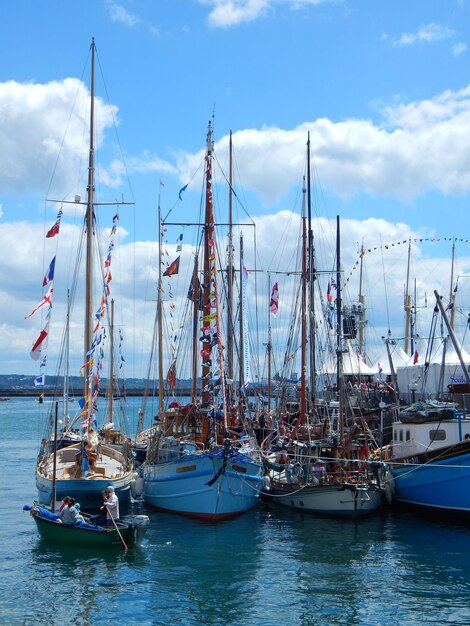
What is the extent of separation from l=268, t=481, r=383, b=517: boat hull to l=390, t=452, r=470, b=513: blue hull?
5.55 ft

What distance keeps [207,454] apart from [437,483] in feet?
34.5

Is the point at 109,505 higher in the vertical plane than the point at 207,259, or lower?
lower

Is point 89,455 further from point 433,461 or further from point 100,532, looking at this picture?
point 433,461

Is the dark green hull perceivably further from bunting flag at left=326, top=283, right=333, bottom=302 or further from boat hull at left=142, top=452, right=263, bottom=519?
bunting flag at left=326, top=283, right=333, bottom=302

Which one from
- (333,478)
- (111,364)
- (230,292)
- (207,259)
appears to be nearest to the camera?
(333,478)

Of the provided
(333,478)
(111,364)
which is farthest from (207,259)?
(111,364)

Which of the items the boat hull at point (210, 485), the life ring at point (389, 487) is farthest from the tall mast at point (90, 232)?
the life ring at point (389, 487)

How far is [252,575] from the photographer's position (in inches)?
1038

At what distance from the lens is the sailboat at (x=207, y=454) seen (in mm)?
34375

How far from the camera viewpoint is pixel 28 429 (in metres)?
119

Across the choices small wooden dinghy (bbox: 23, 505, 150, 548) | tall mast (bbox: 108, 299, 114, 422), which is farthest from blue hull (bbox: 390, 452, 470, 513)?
tall mast (bbox: 108, 299, 114, 422)

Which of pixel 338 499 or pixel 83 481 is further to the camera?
pixel 338 499

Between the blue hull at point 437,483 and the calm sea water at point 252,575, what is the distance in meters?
1.04

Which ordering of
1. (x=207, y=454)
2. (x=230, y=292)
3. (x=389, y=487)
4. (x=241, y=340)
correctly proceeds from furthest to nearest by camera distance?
(x=241, y=340), (x=230, y=292), (x=389, y=487), (x=207, y=454)
